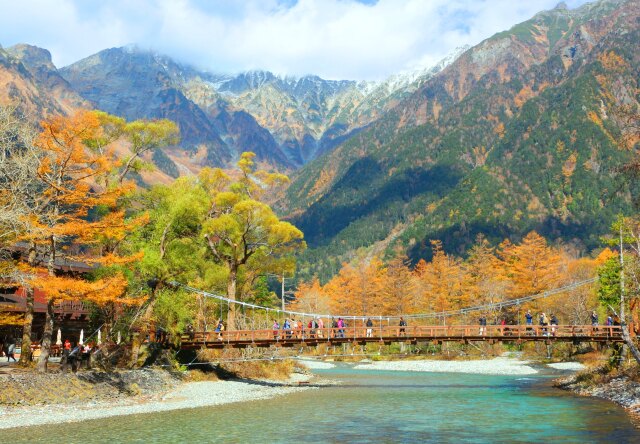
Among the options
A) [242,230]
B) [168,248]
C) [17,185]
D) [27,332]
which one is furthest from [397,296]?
[17,185]

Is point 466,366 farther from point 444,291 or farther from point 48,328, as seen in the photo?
point 48,328

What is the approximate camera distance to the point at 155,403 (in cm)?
2875

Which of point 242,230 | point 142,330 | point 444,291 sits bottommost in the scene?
point 142,330

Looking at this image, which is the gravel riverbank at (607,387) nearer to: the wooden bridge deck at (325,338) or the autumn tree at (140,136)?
the wooden bridge deck at (325,338)

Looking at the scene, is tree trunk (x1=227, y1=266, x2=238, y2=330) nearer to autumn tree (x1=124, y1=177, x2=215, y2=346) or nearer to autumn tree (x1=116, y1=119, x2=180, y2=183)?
autumn tree (x1=124, y1=177, x2=215, y2=346)

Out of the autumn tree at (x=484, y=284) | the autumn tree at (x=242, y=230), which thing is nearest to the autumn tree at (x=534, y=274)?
the autumn tree at (x=484, y=284)

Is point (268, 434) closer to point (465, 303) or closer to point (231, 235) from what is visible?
point (231, 235)

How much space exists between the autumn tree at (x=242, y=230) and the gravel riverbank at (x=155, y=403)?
459 cm

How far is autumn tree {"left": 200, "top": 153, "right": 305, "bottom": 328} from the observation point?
3738 centimetres

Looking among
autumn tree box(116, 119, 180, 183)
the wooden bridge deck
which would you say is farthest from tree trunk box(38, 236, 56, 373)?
the wooden bridge deck

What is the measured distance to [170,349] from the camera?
3731 centimetres

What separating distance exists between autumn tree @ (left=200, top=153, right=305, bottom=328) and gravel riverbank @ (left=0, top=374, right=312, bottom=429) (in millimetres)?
4586

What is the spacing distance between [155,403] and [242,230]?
12.5 meters

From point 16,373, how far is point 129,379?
6.55 metres
